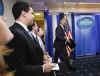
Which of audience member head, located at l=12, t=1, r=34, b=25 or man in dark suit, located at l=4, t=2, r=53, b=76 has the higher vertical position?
audience member head, located at l=12, t=1, r=34, b=25

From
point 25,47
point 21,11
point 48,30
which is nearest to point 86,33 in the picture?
point 48,30

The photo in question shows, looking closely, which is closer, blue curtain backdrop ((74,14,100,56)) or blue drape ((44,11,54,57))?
blue drape ((44,11,54,57))

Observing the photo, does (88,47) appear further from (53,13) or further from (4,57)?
(4,57)

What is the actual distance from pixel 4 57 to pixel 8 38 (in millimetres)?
77

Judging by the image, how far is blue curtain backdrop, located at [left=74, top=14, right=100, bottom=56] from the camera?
6090 mm

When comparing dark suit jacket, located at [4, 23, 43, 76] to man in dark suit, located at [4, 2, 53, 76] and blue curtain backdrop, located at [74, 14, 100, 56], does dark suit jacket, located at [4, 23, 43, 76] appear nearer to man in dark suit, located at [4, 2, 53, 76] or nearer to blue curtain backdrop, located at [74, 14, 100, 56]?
man in dark suit, located at [4, 2, 53, 76]

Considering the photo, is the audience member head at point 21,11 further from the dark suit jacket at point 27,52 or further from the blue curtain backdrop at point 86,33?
the blue curtain backdrop at point 86,33

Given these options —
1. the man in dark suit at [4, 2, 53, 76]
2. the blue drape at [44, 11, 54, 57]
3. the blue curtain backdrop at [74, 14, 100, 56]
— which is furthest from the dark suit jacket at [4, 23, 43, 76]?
the blue curtain backdrop at [74, 14, 100, 56]

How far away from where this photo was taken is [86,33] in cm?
620

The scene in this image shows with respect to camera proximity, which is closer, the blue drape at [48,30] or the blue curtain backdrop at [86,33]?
the blue drape at [48,30]

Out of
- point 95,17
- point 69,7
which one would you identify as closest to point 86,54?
point 95,17

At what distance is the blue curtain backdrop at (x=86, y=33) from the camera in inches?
240

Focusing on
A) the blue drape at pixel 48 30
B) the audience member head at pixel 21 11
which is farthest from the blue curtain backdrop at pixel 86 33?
the audience member head at pixel 21 11

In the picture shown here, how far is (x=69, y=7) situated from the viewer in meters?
5.64
